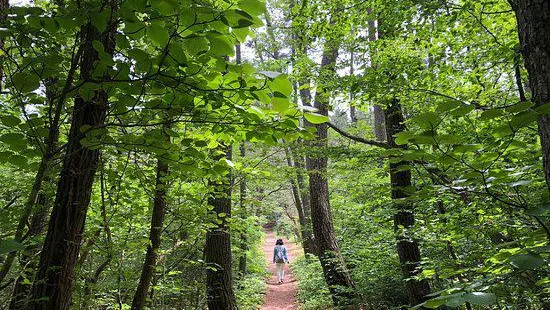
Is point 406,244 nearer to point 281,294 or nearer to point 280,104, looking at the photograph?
point 280,104

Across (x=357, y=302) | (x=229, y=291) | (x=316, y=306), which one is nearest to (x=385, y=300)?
(x=357, y=302)

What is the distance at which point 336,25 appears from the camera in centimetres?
546

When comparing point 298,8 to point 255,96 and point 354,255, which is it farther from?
point 354,255

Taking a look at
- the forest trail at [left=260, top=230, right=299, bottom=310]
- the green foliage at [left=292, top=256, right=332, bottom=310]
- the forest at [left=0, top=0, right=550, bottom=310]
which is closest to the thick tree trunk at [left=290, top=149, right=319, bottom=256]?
the green foliage at [left=292, top=256, right=332, bottom=310]

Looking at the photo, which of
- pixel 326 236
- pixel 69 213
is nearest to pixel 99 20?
pixel 69 213

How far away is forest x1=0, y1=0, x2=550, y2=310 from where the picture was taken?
126cm

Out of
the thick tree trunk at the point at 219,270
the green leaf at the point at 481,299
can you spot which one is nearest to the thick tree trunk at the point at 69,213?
the green leaf at the point at 481,299

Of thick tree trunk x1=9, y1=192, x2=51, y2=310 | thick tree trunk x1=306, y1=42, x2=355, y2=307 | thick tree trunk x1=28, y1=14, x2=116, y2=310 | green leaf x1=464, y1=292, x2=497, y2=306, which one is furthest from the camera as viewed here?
thick tree trunk x1=306, y1=42, x2=355, y2=307

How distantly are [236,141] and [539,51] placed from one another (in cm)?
147

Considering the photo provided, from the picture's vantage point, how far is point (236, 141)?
2.06 metres

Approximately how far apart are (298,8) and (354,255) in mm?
6438

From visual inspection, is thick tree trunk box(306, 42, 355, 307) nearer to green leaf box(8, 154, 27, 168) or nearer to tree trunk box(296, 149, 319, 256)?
tree trunk box(296, 149, 319, 256)

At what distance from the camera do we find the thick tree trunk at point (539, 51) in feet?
3.96

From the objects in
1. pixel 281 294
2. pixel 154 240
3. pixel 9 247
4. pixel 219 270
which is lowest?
pixel 281 294
